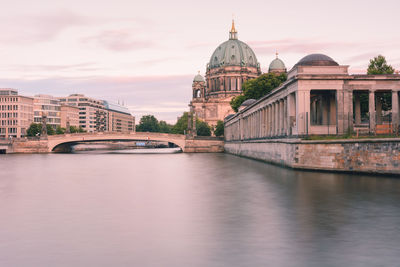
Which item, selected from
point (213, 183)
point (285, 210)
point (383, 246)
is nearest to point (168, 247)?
point (383, 246)

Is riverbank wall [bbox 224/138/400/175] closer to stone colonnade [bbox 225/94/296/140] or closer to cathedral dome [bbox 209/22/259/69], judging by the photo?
stone colonnade [bbox 225/94/296/140]

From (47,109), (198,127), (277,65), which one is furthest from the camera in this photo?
(47,109)

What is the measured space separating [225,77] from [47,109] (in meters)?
73.3

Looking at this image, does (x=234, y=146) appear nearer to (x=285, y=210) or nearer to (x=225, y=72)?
(x=285, y=210)

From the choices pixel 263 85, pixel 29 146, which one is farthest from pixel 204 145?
pixel 29 146

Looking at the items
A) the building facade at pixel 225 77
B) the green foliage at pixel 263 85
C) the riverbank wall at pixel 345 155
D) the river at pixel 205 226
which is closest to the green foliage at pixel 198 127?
the building facade at pixel 225 77

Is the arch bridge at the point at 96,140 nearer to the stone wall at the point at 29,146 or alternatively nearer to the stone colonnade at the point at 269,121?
the stone wall at the point at 29,146

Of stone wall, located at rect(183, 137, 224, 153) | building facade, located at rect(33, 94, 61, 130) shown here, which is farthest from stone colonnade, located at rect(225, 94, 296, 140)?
building facade, located at rect(33, 94, 61, 130)

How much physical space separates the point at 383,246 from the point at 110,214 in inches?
396

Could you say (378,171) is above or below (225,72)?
below

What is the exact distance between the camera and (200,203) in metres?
20.8

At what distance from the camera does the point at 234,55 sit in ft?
628

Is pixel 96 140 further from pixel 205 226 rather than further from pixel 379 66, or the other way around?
pixel 205 226

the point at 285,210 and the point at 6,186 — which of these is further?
the point at 6,186
